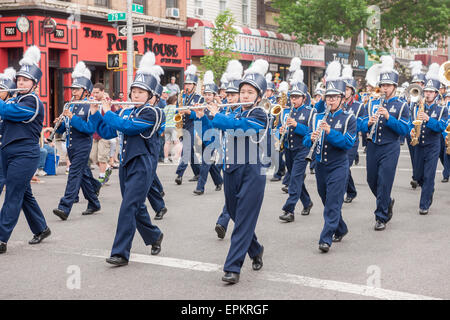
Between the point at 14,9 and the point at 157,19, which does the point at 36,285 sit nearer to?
the point at 14,9

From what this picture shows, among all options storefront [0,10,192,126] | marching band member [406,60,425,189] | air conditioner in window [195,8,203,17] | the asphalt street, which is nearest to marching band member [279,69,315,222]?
the asphalt street

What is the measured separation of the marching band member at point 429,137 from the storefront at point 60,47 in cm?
1116

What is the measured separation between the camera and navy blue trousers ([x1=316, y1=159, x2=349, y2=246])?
771cm

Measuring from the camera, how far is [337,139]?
309 inches

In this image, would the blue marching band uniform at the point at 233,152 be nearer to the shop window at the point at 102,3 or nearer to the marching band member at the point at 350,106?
the marching band member at the point at 350,106

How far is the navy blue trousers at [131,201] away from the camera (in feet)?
22.7

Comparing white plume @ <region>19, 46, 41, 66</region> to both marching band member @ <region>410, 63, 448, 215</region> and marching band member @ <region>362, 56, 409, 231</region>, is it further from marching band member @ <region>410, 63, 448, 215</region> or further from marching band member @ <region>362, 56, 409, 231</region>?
marching band member @ <region>410, 63, 448, 215</region>

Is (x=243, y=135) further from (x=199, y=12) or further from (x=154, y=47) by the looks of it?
(x=199, y=12)

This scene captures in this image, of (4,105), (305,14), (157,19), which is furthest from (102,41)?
(4,105)

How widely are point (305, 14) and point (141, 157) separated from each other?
2730 cm

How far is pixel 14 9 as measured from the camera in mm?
22484

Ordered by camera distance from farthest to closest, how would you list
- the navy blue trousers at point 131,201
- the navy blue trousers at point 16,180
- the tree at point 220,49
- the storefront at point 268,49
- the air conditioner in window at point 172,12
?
1. the storefront at point 268,49
2. the air conditioner in window at point 172,12
3. the tree at point 220,49
4. the navy blue trousers at point 16,180
5. the navy blue trousers at point 131,201

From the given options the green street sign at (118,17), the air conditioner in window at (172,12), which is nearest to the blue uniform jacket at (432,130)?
the green street sign at (118,17)

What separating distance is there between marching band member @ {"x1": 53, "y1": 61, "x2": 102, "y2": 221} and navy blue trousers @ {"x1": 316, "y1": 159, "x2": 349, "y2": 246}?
3.69m
